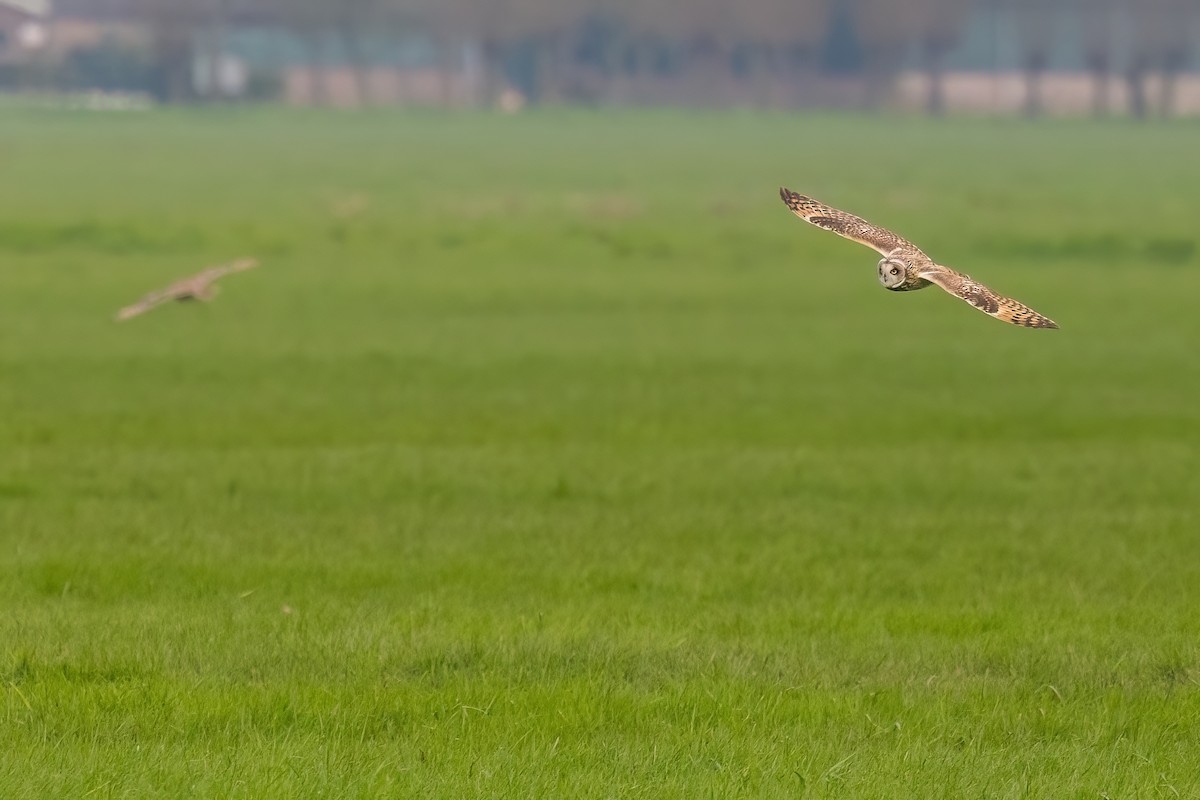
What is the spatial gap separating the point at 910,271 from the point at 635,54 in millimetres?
110563

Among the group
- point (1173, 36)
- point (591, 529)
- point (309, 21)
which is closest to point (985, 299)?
point (591, 529)

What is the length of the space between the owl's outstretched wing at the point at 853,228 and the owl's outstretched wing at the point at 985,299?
Answer: 31 centimetres

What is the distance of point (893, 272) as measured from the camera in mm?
9297

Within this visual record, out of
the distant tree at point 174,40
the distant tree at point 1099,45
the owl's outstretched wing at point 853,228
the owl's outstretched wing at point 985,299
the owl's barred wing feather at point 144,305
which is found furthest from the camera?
the distant tree at point 1099,45

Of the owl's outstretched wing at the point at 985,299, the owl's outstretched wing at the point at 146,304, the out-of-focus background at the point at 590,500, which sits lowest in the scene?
the out-of-focus background at the point at 590,500

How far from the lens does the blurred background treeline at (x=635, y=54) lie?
339 ft

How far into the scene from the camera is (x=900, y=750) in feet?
31.2

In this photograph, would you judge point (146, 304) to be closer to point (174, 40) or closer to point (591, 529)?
point (591, 529)

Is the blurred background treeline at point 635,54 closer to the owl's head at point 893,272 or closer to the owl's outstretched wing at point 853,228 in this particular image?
the owl's outstretched wing at point 853,228

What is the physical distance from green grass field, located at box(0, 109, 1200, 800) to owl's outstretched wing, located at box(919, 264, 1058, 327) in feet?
6.82

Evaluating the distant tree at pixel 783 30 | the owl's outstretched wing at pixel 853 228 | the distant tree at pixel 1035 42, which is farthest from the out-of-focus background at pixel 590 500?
the distant tree at pixel 783 30

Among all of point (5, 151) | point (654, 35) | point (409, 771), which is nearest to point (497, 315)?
point (409, 771)

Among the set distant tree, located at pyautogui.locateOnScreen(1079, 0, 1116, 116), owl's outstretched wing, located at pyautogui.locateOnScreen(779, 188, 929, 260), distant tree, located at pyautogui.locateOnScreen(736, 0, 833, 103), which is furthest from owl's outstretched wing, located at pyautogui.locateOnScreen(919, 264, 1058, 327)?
distant tree, located at pyautogui.locateOnScreen(1079, 0, 1116, 116)

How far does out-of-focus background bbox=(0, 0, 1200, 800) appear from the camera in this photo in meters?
9.64
